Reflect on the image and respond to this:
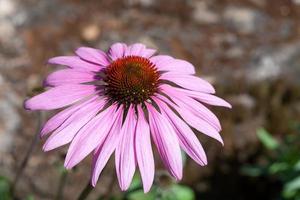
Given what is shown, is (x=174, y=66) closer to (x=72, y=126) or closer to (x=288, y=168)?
(x=72, y=126)

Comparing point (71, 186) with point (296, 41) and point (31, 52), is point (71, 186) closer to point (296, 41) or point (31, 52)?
point (31, 52)

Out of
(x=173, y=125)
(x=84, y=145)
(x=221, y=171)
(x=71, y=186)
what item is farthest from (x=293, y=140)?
(x=84, y=145)

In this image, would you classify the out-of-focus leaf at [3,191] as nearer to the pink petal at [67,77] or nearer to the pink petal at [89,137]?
the pink petal at [67,77]

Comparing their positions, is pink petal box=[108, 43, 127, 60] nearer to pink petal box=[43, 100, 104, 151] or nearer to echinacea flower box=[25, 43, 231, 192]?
echinacea flower box=[25, 43, 231, 192]

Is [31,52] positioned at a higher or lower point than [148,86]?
lower

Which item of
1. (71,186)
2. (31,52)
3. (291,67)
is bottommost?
(71,186)

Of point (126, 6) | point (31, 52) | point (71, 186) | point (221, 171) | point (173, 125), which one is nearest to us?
point (173, 125)
